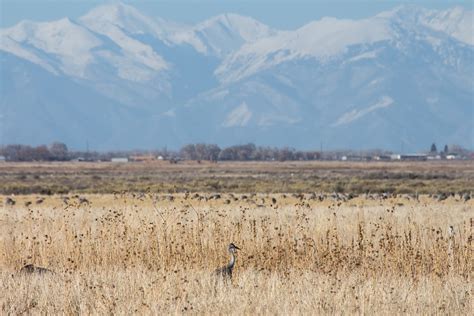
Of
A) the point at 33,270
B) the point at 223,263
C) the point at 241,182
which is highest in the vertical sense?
the point at 33,270

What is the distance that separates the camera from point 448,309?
14555 millimetres

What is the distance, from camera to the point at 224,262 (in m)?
19.0

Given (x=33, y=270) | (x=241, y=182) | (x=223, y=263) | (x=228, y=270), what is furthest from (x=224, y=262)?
(x=241, y=182)

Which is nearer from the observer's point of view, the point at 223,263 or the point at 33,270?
the point at 33,270

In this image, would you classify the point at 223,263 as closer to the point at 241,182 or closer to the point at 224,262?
the point at 224,262

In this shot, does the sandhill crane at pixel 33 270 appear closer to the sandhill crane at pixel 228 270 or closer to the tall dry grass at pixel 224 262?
the tall dry grass at pixel 224 262

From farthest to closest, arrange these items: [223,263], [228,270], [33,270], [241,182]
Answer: [241,182]
[223,263]
[33,270]
[228,270]

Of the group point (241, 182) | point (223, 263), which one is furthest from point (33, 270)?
point (241, 182)

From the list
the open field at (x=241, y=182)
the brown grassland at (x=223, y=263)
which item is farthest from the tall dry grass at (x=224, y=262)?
the open field at (x=241, y=182)

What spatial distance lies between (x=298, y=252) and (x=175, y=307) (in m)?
5.13

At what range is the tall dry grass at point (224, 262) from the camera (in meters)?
14.8

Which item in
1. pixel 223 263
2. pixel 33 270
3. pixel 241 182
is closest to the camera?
pixel 33 270

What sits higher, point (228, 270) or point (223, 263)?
point (228, 270)

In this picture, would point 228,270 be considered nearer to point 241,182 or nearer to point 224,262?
point 224,262
